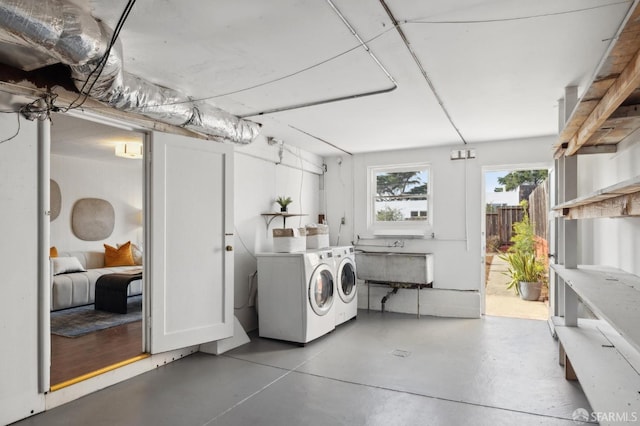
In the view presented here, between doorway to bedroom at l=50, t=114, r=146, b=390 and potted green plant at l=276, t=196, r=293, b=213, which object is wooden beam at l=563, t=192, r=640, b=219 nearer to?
potted green plant at l=276, t=196, r=293, b=213

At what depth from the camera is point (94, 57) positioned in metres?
2.01

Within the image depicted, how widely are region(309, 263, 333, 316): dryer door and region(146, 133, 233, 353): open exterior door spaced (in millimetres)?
833

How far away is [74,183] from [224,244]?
4042mm

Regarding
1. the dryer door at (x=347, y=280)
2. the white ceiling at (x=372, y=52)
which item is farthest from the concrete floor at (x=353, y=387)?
the white ceiling at (x=372, y=52)

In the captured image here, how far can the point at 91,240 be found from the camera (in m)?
6.36

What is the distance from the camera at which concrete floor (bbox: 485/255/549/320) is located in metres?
5.25

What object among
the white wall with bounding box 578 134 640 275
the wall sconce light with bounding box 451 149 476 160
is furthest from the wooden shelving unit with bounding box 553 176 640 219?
the wall sconce light with bounding box 451 149 476 160

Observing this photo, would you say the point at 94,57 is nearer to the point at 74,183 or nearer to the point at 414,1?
the point at 414,1

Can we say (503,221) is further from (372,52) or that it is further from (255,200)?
(372,52)

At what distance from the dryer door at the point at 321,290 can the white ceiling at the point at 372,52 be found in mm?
1651

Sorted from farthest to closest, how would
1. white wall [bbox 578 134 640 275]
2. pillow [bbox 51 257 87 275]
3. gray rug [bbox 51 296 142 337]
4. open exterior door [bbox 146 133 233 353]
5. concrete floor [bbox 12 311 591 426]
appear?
pillow [bbox 51 257 87 275] → gray rug [bbox 51 296 142 337] → open exterior door [bbox 146 133 233 353] → white wall [bbox 578 134 640 275] → concrete floor [bbox 12 311 591 426]

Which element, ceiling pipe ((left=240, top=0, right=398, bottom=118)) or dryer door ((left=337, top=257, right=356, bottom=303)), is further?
dryer door ((left=337, top=257, right=356, bottom=303))

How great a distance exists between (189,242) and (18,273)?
1.24 m

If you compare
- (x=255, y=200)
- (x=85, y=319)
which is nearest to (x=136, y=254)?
(x=85, y=319)
